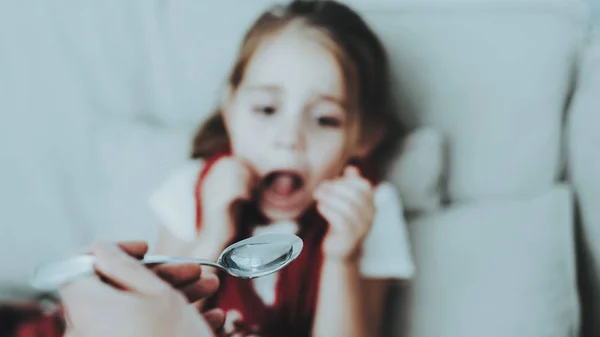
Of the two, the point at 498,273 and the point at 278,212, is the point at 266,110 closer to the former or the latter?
the point at 278,212

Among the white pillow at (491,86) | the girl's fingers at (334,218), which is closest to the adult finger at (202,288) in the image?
the girl's fingers at (334,218)

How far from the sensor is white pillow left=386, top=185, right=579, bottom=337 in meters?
0.52

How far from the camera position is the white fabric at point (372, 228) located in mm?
525

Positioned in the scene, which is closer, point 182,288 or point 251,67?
point 182,288

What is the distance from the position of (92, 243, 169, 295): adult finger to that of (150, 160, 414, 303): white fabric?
8 cm

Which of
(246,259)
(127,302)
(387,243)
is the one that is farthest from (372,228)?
(127,302)

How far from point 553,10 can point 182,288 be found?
0.48m

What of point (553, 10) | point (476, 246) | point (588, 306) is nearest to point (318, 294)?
point (476, 246)

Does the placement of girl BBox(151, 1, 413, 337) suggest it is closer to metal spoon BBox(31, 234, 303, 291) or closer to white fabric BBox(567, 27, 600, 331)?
metal spoon BBox(31, 234, 303, 291)

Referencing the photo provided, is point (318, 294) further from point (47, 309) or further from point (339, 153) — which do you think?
point (47, 309)

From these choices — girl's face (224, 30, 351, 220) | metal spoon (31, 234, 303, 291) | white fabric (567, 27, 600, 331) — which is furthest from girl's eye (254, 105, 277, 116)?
white fabric (567, 27, 600, 331)

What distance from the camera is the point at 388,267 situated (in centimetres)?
53

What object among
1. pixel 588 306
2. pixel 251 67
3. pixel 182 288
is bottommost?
pixel 588 306

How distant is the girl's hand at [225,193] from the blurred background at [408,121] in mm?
61
